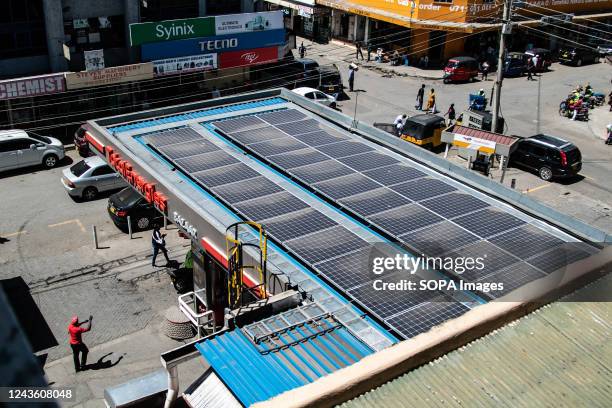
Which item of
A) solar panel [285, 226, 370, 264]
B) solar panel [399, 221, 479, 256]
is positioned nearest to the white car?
solar panel [285, 226, 370, 264]

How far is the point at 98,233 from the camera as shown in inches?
993

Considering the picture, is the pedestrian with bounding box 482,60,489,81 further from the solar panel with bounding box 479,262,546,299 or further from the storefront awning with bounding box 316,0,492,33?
the solar panel with bounding box 479,262,546,299

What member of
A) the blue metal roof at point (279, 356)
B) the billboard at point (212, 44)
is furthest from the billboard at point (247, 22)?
the blue metal roof at point (279, 356)

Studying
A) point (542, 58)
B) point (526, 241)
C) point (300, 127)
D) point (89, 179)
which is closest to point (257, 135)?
point (300, 127)

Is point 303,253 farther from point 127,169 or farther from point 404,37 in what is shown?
point 404,37

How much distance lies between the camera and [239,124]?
74.7 feet

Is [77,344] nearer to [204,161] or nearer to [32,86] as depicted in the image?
[204,161]

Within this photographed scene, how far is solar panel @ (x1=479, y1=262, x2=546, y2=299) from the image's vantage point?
13.2 metres

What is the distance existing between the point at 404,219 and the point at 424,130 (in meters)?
18.7

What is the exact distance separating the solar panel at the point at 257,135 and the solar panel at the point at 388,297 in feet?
29.9

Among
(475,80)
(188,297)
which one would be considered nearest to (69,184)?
(188,297)

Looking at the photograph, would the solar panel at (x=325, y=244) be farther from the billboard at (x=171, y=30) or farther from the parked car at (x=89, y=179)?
the billboard at (x=171, y=30)

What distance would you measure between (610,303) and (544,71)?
45.5 meters

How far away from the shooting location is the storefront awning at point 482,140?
27.2 m
